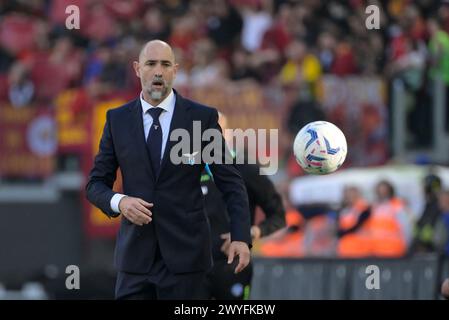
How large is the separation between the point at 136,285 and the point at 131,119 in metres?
1.04

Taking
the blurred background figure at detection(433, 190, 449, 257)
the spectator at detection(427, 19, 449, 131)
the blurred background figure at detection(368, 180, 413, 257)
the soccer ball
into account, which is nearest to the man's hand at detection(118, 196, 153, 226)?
the soccer ball

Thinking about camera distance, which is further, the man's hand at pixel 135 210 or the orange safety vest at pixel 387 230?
the orange safety vest at pixel 387 230

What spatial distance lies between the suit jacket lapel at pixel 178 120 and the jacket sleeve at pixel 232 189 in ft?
0.52

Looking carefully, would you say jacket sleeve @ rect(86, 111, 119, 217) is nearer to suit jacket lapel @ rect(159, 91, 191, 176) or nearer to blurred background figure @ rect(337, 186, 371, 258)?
suit jacket lapel @ rect(159, 91, 191, 176)

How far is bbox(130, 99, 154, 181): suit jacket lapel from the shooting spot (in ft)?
24.2

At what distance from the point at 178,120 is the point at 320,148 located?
1301 mm

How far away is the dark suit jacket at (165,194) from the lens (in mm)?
7359

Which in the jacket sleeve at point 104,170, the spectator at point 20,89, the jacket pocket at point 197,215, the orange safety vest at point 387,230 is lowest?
the orange safety vest at point 387,230

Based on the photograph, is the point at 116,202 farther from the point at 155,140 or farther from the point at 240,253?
the point at 240,253

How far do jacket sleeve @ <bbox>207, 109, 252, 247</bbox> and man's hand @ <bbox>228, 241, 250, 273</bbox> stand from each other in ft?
0.16

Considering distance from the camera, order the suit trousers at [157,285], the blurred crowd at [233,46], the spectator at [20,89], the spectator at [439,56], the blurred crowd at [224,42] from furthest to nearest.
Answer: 1. the spectator at [20,89]
2. the blurred crowd at [224,42]
3. the blurred crowd at [233,46]
4. the spectator at [439,56]
5. the suit trousers at [157,285]

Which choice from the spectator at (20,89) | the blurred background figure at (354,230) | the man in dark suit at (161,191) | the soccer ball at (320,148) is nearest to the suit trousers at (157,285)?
the man in dark suit at (161,191)

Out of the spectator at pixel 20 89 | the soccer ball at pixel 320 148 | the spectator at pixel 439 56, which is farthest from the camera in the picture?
the spectator at pixel 20 89

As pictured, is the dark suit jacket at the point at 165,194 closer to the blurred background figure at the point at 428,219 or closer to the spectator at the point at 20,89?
the blurred background figure at the point at 428,219
